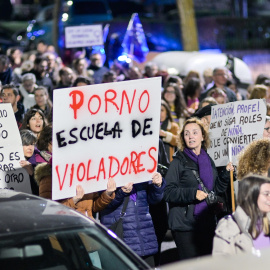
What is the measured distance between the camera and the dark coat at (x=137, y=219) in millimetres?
6672

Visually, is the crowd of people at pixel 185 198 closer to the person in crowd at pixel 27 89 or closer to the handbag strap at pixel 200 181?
the handbag strap at pixel 200 181

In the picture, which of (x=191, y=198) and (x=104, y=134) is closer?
(x=104, y=134)

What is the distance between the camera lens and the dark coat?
6.67 metres

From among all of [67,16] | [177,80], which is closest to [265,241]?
[177,80]

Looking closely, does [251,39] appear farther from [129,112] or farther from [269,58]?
[129,112]

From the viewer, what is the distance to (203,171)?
23.3 feet

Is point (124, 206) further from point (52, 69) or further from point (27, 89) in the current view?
point (52, 69)

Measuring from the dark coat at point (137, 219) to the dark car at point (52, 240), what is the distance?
1575mm

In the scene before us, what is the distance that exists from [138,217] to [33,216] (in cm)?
206

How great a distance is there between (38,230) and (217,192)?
2.86 m

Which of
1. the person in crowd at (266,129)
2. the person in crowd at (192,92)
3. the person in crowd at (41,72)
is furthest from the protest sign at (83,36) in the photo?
the person in crowd at (266,129)

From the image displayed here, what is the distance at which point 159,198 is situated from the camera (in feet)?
22.3

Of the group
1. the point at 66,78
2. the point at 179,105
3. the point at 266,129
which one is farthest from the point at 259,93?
the point at 66,78

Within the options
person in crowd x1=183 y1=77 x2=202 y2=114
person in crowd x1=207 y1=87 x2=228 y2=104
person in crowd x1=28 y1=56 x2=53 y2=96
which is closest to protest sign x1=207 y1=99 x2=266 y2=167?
person in crowd x1=207 y1=87 x2=228 y2=104
